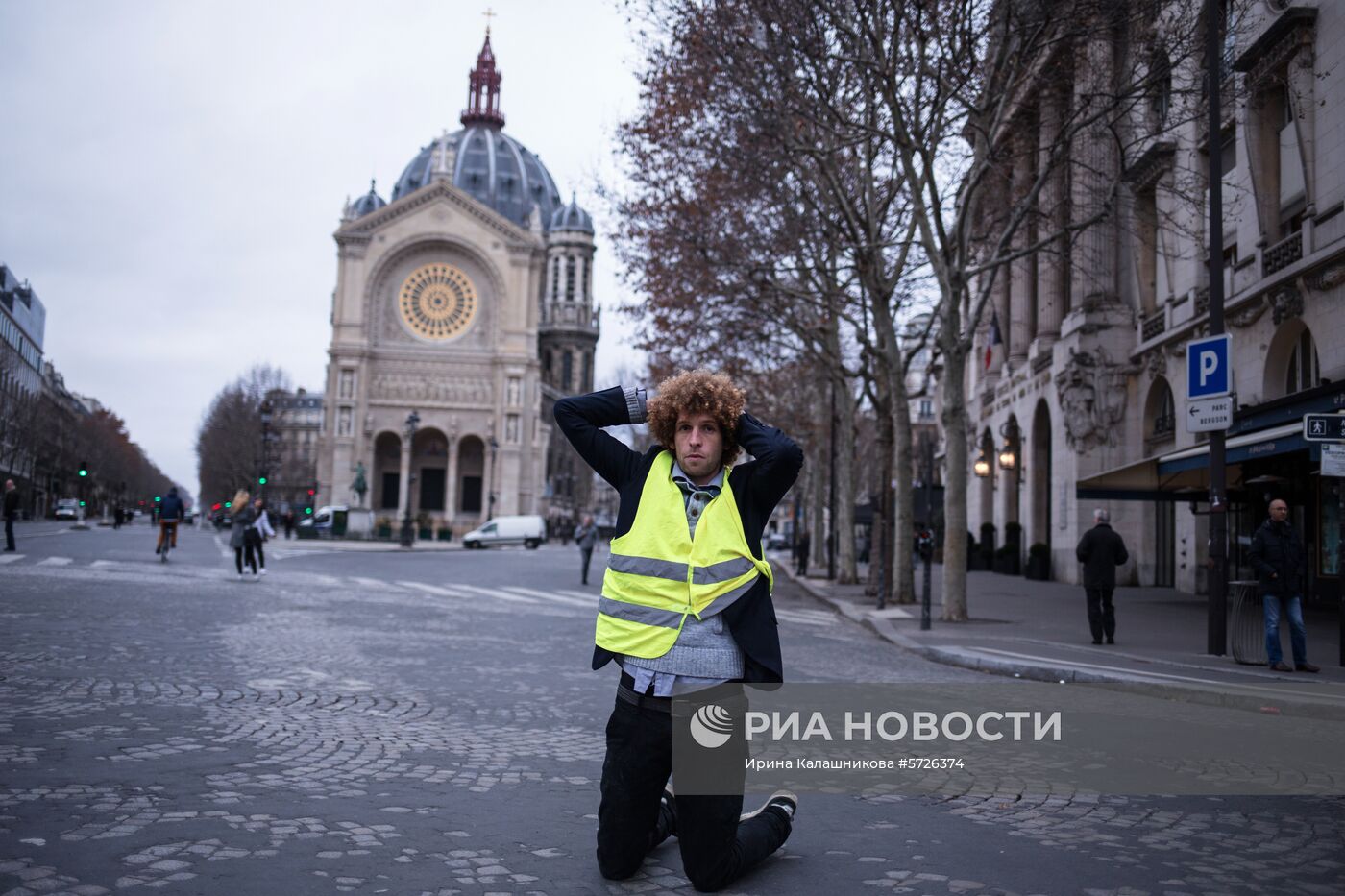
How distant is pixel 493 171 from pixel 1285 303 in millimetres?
111502

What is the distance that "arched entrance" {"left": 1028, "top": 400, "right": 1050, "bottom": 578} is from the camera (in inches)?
1298

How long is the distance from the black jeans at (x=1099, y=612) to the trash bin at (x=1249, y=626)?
5.66 feet

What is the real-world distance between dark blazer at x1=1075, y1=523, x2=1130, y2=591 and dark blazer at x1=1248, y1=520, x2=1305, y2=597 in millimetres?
2005

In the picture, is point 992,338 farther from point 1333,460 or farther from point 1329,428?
point 1333,460

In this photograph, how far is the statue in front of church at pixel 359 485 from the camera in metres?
73.7

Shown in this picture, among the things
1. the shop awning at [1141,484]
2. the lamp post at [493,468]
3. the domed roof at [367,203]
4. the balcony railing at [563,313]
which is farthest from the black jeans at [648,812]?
the balcony railing at [563,313]

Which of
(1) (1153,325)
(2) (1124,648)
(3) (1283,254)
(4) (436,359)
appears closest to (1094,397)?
(1) (1153,325)

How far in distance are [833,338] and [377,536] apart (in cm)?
4603

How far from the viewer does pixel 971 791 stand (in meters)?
5.80

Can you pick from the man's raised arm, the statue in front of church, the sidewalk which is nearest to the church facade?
the statue in front of church

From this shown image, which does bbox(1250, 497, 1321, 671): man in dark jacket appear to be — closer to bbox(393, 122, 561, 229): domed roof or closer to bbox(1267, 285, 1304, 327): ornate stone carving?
bbox(1267, 285, 1304, 327): ornate stone carving

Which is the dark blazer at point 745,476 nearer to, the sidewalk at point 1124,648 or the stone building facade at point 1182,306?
the sidewalk at point 1124,648

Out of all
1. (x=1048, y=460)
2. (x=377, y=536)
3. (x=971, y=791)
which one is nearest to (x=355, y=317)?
(x=377, y=536)

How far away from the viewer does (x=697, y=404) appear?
4.26m
